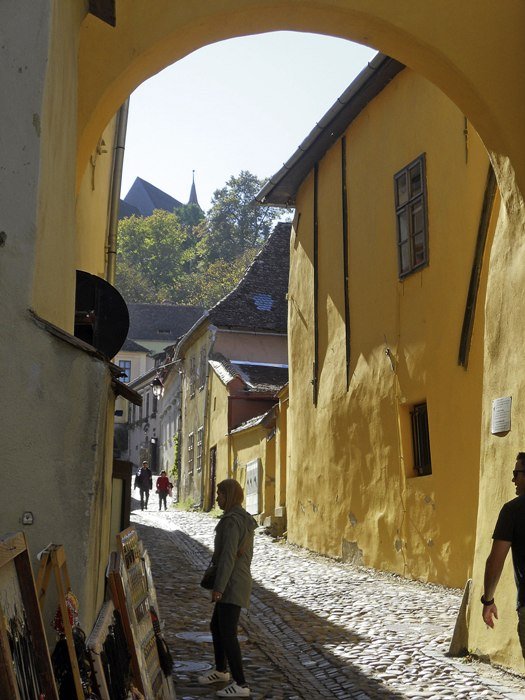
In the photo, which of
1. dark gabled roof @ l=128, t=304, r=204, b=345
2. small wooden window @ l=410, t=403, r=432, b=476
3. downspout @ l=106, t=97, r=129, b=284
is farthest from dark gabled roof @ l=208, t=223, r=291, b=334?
dark gabled roof @ l=128, t=304, r=204, b=345

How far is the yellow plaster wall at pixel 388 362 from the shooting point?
1144cm

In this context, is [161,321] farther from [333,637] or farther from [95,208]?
[333,637]

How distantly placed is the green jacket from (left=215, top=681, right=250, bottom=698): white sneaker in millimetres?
539

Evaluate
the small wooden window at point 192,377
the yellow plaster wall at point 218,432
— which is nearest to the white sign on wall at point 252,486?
the yellow plaster wall at point 218,432

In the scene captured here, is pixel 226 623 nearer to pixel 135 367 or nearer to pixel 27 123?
pixel 27 123

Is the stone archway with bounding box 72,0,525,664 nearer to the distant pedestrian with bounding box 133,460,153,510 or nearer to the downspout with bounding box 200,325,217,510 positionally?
the downspout with bounding box 200,325,217,510

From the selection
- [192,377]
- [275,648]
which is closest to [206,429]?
[192,377]

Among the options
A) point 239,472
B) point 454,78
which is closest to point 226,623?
point 454,78

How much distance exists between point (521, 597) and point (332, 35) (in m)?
4.74

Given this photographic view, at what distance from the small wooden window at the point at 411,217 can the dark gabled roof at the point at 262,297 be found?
16.8m

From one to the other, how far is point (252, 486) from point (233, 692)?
17.2 metres

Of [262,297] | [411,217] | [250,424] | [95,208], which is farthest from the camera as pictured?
[262,297]

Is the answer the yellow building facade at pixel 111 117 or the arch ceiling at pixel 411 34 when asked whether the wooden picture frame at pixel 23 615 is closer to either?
the yellow building facade at pixel 111 117

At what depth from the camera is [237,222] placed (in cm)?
8531
